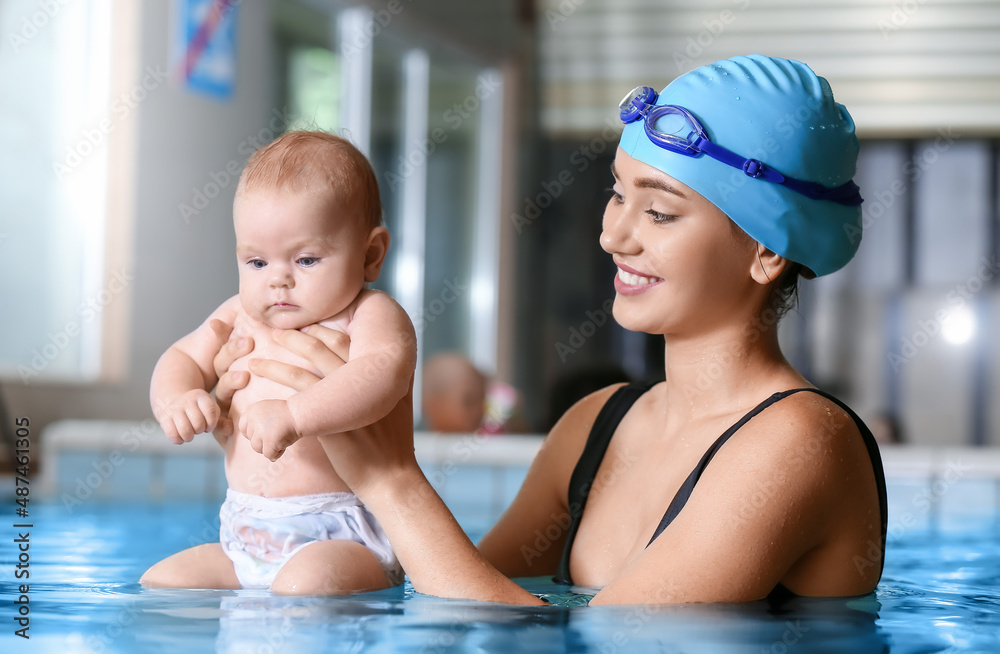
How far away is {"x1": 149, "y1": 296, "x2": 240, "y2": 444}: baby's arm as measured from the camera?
179 cm

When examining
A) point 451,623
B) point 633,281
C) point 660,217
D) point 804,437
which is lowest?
point 451,623

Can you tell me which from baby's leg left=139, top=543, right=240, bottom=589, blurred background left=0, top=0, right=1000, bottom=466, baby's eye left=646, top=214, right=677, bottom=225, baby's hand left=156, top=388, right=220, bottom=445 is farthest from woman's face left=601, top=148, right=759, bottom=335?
blurred background left=0, top=0, right=1000, bottom=466

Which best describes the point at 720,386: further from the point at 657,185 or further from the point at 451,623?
the point at 451,623

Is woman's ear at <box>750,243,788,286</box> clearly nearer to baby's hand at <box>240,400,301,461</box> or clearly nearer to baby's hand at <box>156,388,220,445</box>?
baby's hand at <box>240,400,301,461</box>

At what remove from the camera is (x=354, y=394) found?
1.72m

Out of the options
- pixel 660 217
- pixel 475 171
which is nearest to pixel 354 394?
pixel 660 217

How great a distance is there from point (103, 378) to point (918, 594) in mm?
6475

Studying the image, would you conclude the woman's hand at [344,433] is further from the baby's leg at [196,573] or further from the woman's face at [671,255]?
the woman's face at [671,255]

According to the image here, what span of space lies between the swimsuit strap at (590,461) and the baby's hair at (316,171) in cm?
71

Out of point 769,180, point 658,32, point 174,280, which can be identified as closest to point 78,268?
point 174,280

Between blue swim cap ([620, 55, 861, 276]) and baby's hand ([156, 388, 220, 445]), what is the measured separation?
0.91 m

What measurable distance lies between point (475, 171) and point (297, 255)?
1002cm

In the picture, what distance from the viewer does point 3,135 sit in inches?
270

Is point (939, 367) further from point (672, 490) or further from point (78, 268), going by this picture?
point (672, 490)
